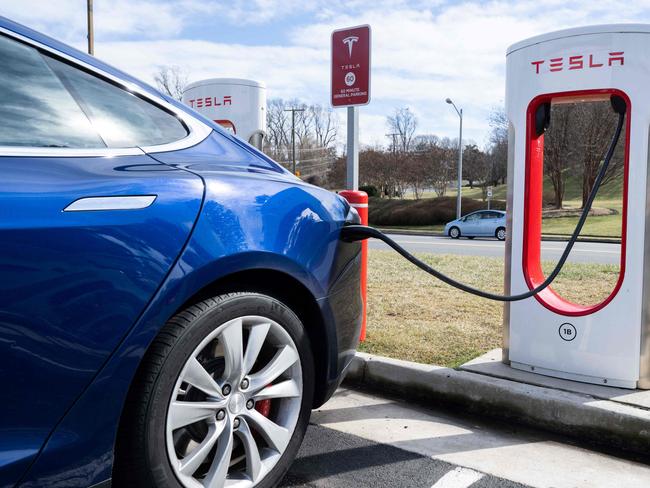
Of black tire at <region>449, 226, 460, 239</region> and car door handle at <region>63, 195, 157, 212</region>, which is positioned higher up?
car door handle at <region>63, 195, 157, 212</region>

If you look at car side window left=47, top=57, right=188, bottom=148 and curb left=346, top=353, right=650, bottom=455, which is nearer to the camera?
A: car side window left=47, top=57, right=188, bottom=148

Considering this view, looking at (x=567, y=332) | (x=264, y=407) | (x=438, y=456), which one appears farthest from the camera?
(x=567, y=332)

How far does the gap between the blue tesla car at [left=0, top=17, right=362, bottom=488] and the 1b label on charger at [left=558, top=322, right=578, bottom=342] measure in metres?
1.56

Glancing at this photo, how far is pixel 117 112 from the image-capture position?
202 cm

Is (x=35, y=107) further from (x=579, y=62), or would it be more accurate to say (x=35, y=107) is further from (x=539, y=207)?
(x=539, y=207)

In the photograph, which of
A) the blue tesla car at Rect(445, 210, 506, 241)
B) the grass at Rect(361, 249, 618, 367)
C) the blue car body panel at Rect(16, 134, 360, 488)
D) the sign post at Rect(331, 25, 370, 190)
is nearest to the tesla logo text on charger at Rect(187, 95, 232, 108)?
the grass at Rect(361, 249, 618, 367)

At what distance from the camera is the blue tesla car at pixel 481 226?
2494cm

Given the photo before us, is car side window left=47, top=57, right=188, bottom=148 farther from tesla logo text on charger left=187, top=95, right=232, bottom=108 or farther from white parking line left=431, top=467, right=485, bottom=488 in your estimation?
tesla logo text on charger left=187, top=95, right=232, bottom=108

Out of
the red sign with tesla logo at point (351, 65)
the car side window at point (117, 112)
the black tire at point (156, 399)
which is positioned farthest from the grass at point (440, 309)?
the car side window at point (117, 112)

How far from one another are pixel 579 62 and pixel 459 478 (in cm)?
222

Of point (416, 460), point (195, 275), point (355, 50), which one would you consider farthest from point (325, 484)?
point (355, 50)

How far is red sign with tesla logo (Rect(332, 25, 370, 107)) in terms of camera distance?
14.7 ft

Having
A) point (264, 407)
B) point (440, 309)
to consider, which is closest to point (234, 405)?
point (264, 407)

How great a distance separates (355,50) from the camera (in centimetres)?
450
